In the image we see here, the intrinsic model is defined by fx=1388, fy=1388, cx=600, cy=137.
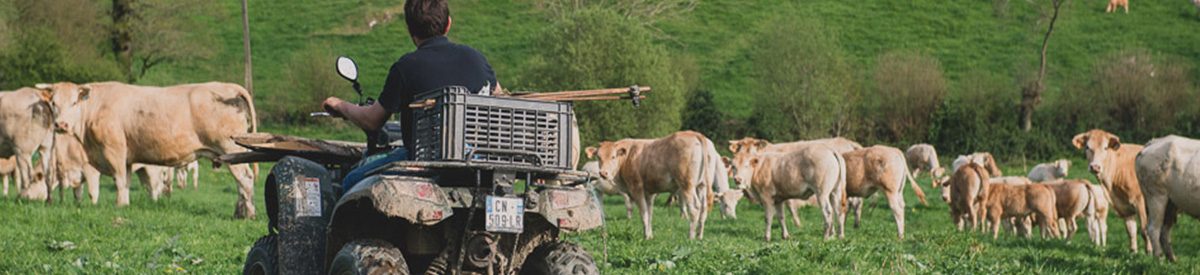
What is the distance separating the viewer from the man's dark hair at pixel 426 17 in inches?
261

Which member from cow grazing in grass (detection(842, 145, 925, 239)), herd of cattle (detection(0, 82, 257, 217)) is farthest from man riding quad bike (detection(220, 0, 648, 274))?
cow grazing in grass (detection(842, 145, 925, 239))

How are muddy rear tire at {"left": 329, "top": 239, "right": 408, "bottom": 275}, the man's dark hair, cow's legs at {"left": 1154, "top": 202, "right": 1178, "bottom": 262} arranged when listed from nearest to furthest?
1. muddy rear tire at {"left": 329, "top": 239, "right": 408, "bottom": 275}
2. the man's dark hair
3. cow's legs at {"left": 1154, "top": 202, "right": 1178, "bottom": 262}

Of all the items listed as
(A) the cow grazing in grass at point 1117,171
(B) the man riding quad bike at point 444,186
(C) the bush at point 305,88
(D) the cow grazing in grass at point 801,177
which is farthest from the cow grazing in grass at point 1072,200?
(C) the bush at point 305,88

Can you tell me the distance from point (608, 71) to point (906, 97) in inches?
500

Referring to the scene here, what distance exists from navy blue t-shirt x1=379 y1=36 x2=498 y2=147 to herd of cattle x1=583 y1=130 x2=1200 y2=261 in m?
10.9

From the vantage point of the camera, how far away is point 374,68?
65812mm

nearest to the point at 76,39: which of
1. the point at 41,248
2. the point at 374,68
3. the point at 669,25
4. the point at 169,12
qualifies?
the point at 169,12

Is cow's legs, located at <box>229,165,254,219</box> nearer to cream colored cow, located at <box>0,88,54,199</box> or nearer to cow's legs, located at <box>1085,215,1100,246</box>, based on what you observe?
cream colored cow, located at <box>0,88,54,199</box>

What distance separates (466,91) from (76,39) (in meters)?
52.8

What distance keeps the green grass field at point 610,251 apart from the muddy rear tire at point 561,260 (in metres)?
4.48

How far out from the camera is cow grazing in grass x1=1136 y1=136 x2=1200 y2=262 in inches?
678

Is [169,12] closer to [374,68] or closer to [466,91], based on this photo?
[374,68]

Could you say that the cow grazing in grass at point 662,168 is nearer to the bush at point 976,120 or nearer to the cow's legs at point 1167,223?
the cow's legs at point 1167,223

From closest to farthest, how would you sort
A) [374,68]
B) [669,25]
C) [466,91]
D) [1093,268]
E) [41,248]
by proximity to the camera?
[466,91], [41,248], [1093,268], [374,68], [669,25]
